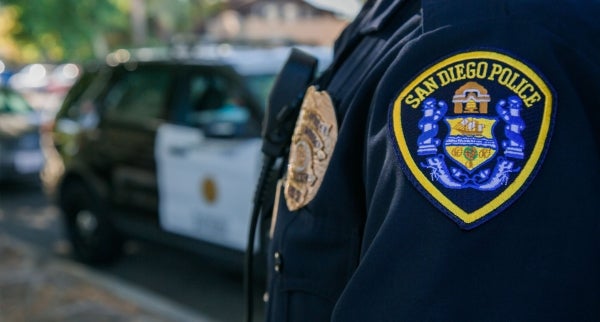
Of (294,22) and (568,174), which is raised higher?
(294,22)

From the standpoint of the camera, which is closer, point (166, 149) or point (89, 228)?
point (166, 149)

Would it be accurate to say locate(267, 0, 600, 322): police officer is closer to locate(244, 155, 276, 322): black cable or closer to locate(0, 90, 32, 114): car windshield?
locate(244, 155, 276, 322): black cable

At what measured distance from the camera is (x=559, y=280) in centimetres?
75

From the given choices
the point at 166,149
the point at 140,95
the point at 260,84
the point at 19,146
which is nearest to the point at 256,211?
the point at 260,84

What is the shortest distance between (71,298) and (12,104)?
5.53 meters

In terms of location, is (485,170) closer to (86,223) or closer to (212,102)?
(212,102)

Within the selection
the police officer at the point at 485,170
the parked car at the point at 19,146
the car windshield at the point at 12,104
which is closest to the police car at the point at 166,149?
the parked car at the point at 19,146

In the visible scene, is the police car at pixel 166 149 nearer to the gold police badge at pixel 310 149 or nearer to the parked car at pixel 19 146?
the gold police badge at pixel 310 149

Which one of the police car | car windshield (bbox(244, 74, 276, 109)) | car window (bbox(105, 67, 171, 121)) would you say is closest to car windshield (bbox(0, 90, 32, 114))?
the police car

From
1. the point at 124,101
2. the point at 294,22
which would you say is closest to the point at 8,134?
the point at 124,101

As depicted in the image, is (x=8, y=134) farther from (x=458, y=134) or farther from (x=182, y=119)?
(x=458, y=134)

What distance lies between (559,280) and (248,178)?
3.40 metres

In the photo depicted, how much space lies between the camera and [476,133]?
79 centimetres

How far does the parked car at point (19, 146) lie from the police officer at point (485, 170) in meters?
8.53
